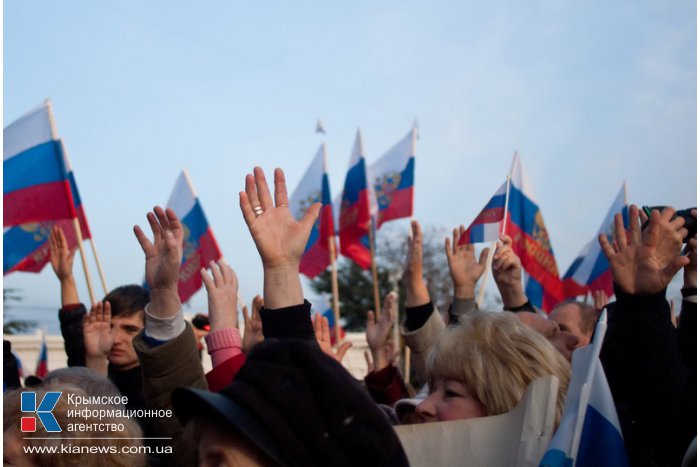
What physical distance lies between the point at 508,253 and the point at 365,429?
298 cm

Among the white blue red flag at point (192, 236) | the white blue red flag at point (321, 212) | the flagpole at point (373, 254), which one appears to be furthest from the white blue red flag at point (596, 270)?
the white blue red flag at point (192, 236)

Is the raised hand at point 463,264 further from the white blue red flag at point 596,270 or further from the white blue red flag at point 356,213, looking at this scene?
the white blue red flag at point 356,213

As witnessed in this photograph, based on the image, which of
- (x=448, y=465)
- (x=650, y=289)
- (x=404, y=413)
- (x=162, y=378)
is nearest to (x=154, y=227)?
(x=162, y=378)

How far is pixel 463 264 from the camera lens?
4562 millimetres

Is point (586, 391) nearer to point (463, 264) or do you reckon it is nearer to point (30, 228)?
point (463, 264)

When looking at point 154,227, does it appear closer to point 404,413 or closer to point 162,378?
point 162,378

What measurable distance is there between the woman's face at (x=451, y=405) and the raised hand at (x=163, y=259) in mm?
952

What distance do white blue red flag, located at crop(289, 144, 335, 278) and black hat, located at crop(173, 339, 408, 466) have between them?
805cm

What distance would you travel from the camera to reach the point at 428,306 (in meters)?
4.17

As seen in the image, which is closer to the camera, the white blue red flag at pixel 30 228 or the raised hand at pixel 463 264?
the raised hand at pixel 463 264

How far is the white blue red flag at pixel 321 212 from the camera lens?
10.1m

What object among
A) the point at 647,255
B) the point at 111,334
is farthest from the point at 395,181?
the point at 647,255

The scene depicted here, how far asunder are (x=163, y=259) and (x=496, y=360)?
1.26 m

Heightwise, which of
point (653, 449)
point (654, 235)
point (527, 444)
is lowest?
point (653, 449)
